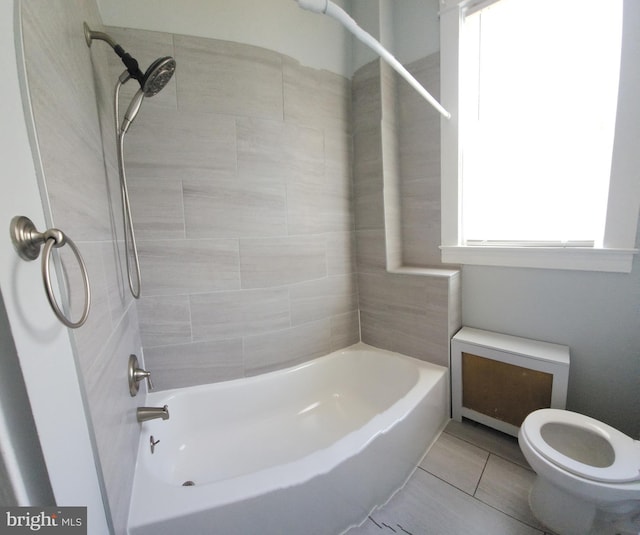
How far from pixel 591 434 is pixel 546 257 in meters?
0.79

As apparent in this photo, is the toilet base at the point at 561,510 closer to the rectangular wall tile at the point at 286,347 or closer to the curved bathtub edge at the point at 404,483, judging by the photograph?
the curved bathtub edge at the point at 404,483

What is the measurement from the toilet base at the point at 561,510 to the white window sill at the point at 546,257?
0.96 m

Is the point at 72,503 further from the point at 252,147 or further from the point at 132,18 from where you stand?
the point at 132,18

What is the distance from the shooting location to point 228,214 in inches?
55.4

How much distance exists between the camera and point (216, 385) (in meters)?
1.44

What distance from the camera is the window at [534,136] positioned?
3.93 ft

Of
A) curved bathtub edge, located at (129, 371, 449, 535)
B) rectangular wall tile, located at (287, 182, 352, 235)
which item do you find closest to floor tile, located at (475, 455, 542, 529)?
curved bathtub edge, located at (129, 371, 449, 535)

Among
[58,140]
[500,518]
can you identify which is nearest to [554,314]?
[500,518]

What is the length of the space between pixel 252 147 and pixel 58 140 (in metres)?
0.94

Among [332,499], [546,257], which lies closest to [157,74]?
[332,499]

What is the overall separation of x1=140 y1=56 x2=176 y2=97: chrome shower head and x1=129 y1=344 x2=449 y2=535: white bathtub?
135 centimetres

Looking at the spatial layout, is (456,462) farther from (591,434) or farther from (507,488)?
(591,434)

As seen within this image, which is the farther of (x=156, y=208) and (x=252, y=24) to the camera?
(x=252, y=24)

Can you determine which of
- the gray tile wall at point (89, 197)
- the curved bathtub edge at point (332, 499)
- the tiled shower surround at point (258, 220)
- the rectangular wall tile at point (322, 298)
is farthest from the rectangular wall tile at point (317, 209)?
the curved bathtub edge at point (332, 499)
